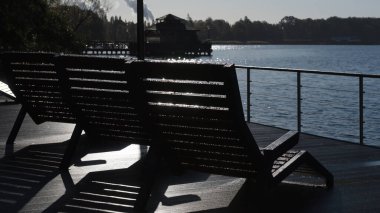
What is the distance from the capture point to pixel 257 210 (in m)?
4.86

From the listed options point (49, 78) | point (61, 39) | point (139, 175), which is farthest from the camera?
point (61, 39)

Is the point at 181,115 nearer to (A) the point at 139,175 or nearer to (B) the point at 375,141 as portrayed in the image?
(A) the point at 139,175

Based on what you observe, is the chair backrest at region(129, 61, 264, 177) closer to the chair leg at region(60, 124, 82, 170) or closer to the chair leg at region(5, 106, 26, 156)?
the chair leg at region(60, 124, 82, 170)

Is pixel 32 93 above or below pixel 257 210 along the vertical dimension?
above

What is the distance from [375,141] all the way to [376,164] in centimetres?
1680

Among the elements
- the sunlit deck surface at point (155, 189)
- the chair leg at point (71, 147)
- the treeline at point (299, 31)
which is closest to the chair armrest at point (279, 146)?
the sunlit deck surface at point (155, 189)

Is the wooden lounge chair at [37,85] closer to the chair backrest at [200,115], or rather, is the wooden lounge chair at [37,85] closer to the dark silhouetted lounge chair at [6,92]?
the chair backrest at [200,115]

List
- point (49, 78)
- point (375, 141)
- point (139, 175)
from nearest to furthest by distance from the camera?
point (139, 175) → point (49, 78) → point (375, 141)

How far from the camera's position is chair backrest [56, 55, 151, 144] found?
17.2 feet

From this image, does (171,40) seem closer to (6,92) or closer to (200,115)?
(6,92)

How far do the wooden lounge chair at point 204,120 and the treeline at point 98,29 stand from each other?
2001 centimetres

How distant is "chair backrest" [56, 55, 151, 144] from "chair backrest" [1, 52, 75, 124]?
0.56 meters

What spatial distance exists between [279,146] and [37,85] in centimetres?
263

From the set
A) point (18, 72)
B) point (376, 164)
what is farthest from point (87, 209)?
point (376, 164)
